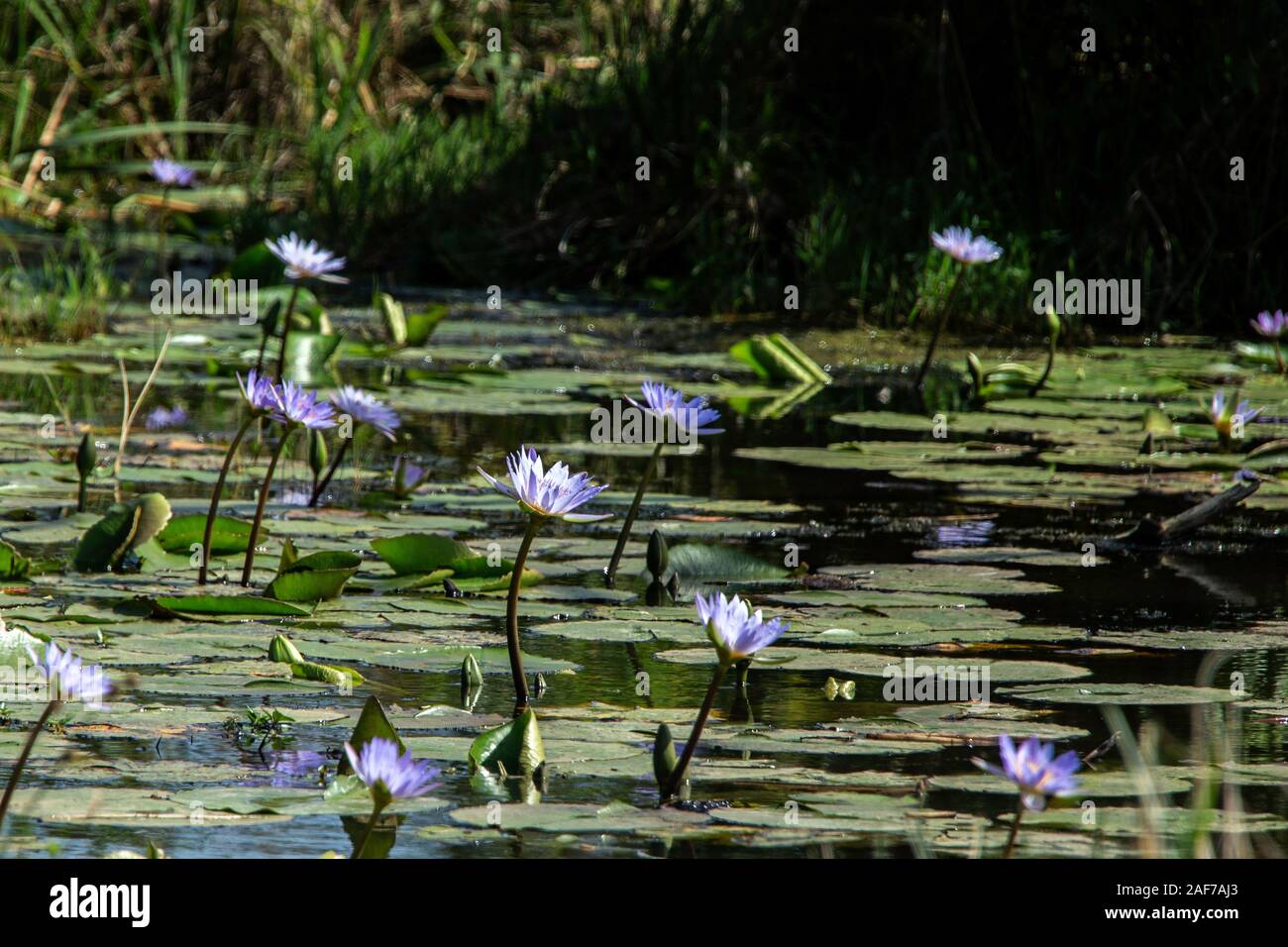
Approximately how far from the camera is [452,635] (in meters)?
3.01

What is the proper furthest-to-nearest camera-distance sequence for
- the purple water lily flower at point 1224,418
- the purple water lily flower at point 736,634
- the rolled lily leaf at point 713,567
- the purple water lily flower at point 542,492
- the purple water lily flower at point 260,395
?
the purple water lily flower at point 1224,418 → the rolled lily leaf at point 713,567 → the purple water lily flower at point 260,395 → the purple water lily flower at point 542,492 → the purple water lily flower at point 736,634

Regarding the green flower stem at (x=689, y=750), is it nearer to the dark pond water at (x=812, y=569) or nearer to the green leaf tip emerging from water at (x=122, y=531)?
the dark pond water at (x=812, y=569)

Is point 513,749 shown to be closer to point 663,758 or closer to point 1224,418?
point 663,758

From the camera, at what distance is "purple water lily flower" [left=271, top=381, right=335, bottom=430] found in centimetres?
321

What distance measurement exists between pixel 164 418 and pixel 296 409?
216 centimetres

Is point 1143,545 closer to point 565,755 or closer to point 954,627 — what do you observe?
point 954,627

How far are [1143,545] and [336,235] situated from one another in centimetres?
565

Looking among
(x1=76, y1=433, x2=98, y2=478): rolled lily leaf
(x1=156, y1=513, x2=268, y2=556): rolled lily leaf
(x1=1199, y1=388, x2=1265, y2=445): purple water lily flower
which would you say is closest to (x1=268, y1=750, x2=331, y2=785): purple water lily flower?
(x1=156, y1=513, x2=268, y2=556): rolled lily leaf

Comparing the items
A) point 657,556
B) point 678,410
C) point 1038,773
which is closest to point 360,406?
point 657,556

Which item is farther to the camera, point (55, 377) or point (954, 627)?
point (55, 377)

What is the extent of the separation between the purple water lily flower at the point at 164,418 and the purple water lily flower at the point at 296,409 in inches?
76.6

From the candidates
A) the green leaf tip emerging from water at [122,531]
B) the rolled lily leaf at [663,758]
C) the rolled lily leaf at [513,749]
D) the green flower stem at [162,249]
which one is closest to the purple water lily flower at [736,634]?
the rolled lily leaf at [663,758]

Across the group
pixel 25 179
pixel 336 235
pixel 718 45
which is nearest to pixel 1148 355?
pixel 718 45

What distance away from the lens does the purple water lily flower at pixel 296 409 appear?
3.21 meters
